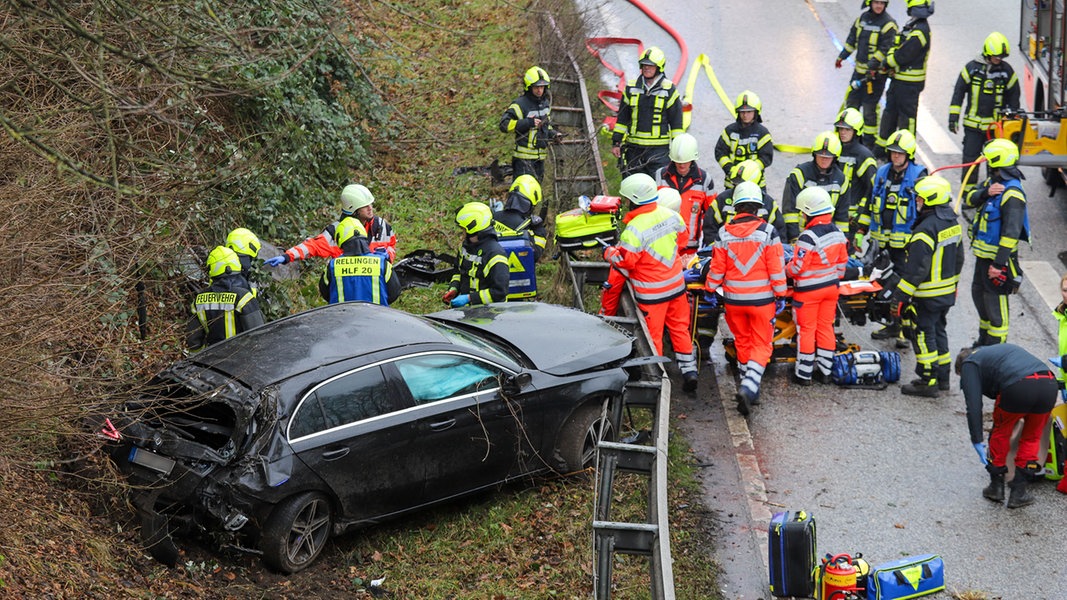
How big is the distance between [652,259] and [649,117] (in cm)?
379

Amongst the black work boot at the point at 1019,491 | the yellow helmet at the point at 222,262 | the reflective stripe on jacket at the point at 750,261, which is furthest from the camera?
the reflective stripe on jacket at the point at 750,261

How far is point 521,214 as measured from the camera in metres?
11.1

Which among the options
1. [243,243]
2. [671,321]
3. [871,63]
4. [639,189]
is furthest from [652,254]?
[871,63]

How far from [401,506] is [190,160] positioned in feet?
12.9

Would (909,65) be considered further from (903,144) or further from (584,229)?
(584,229)

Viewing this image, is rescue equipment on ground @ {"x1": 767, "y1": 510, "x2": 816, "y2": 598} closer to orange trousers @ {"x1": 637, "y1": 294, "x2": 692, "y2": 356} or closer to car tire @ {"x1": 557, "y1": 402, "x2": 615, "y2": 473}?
car tire @ {"x1": 557, "y1": 402, "x2": 615, "y2": 473}

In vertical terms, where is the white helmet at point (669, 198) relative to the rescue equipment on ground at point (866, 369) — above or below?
above

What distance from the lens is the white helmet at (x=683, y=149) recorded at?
12.4m

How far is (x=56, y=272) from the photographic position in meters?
8.45

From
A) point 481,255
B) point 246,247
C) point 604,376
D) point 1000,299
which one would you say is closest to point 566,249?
point 481,255

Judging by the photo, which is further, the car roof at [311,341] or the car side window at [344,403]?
the car roof at [311,341]

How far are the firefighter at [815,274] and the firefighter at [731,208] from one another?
524mm

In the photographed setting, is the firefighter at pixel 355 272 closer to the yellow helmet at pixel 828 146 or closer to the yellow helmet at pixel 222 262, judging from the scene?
the yellow helmet at pixel 222 262

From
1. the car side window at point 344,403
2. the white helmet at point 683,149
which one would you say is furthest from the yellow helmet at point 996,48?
the car side window at point 344,403
